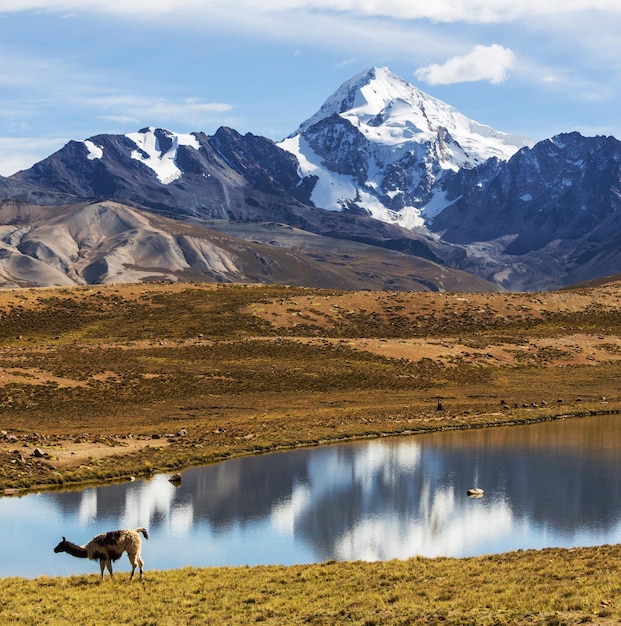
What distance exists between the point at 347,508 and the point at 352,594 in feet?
66.7

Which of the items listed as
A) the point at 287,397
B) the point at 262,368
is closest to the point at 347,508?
the point at 287,397

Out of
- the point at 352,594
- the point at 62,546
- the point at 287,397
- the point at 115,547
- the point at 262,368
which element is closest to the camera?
the point at 352,594

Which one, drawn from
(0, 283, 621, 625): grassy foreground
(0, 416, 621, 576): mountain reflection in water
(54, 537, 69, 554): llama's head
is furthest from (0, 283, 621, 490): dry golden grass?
(54, 537, 69, 554): llama's head

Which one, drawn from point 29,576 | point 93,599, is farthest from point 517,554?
point 29,576

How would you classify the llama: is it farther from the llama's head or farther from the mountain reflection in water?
the mountain reflection in water

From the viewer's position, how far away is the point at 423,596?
102 feet

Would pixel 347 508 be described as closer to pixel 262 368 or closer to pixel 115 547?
pixel 115 547

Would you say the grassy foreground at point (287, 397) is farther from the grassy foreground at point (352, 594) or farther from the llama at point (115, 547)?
the llama at point (115, 547)

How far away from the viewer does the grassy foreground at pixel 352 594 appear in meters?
28.5

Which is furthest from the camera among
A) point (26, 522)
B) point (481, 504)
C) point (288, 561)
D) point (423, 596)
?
point (481, 504)

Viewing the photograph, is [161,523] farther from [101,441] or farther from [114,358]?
[114,358]

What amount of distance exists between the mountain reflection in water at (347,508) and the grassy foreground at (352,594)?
16.4 ft

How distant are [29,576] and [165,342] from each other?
73.7 meters

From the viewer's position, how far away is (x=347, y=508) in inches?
2068
